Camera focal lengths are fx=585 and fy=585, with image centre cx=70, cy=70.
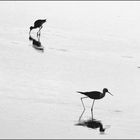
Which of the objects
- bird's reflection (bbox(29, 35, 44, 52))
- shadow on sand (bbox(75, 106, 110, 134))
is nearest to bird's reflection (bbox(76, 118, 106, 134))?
shadow on sand (bbox(75, 106, 110, 134))

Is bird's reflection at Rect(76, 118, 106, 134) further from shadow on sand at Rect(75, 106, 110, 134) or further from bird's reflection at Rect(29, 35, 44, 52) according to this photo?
bird's reflection at Rect(29, 35, 44, 52)

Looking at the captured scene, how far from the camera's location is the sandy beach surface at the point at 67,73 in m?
10.6

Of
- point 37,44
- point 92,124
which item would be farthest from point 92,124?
point 37,44

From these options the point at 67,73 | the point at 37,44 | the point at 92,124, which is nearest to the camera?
the point at 92,124

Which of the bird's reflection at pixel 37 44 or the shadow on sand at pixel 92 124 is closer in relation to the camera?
the shadow on sand at pixel 92 124

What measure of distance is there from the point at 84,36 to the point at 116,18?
604cm

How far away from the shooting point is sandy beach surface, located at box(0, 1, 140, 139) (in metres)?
10.6

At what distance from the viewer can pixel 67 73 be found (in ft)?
50.6

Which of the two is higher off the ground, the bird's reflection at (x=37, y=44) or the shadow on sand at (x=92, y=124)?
the shadow on sand at (x=92, y=124)

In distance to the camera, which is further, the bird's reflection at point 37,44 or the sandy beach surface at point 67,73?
the bird's reflection at point 37,44

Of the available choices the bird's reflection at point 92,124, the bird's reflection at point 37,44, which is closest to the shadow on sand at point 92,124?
the bird's reflection at point 92,124

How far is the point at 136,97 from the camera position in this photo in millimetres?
13266

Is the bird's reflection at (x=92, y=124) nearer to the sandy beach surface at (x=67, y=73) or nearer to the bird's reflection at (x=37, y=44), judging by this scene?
the sandy beach surface at (x=67, y=73)

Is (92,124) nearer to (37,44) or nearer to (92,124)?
(92,124)
